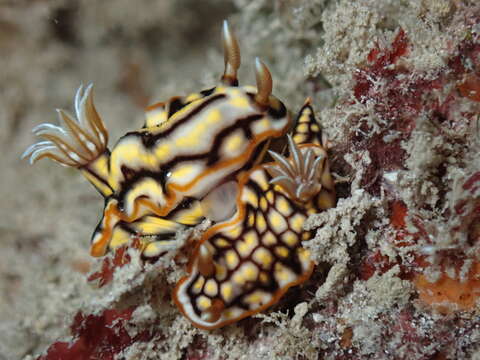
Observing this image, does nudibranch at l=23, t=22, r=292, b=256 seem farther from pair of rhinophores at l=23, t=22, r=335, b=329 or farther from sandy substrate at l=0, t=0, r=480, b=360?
sandy substrate at l=0, t=0, r=480, b=360

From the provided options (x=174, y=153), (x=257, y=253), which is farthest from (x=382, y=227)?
(x=174, y=153)

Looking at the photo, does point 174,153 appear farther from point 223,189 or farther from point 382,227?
point 382,227

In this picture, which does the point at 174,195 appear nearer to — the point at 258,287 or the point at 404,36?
the point at 258,287

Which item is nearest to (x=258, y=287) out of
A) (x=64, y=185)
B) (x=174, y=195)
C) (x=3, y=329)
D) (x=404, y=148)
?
(x=174, y=195)

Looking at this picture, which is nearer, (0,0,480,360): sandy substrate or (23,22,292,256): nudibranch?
(0,0,480,360): sandy substrate

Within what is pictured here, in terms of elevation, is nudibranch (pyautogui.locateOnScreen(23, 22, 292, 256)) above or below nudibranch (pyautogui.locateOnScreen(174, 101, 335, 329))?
above

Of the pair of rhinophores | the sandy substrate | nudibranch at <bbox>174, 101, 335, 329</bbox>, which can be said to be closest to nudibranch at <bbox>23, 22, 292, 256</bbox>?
the pair of rhinophores
